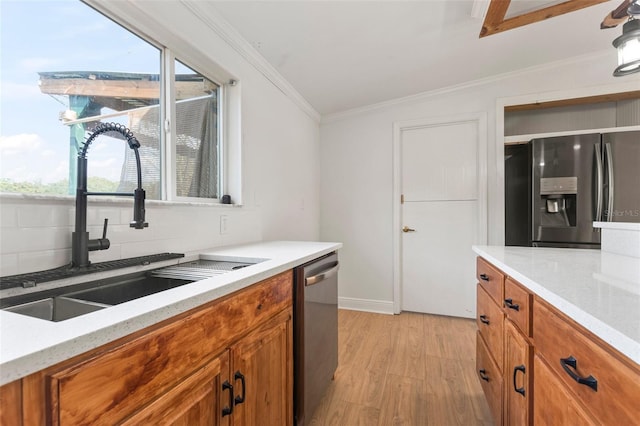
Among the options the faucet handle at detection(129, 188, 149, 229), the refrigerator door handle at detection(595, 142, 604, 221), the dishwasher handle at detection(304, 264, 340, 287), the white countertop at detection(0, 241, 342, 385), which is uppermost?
the refrigerator door handle at detection(595, 142, 604, 221)

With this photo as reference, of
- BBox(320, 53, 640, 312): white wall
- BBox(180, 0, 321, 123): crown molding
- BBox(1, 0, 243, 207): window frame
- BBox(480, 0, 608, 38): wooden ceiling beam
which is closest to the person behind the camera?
BBox(1, 0, 243, 207): window frame

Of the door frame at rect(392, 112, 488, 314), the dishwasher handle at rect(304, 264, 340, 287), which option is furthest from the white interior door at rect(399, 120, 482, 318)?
the dishwasher handle at rect(304, 264, 340, 287)

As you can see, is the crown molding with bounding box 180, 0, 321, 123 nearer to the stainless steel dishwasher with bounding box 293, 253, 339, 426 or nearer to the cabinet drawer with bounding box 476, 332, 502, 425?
the stainless steel dishwasher with bounding box 293, 253, 339, 426

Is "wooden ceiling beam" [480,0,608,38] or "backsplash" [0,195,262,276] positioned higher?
"wooden ceiling beam" [480,0,608,38]

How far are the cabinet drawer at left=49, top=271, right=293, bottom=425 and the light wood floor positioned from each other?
1.10 m

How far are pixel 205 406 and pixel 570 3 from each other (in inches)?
110

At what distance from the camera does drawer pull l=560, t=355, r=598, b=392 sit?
2.11 ft

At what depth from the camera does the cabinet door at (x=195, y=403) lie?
0.67 m

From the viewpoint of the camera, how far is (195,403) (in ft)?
2.58

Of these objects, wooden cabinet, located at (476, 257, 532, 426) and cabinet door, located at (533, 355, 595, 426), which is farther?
wooden cabinet, located at (476, 257, 532, 426)

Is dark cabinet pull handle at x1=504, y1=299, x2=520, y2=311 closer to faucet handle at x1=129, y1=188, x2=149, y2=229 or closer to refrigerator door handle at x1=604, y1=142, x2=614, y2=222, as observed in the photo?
faucet handle at x1=129, y1=188, x2=149, y2=229

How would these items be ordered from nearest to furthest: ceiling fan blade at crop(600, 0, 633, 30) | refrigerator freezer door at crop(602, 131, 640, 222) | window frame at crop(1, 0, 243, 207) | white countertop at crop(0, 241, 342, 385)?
white countertop at crop(0, 241, 342, 385), ceiling fan blade at crop(600, 0, 633, 30), window frame at crop(1, 0, 243, 207), refrigerator freezer door at crop(602, 131, 640, 222)

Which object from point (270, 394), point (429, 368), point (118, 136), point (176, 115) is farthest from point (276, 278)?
point (429, 368)

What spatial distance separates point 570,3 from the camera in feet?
5.84
